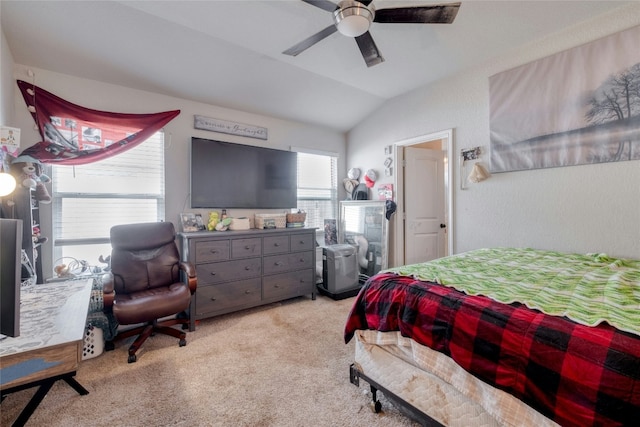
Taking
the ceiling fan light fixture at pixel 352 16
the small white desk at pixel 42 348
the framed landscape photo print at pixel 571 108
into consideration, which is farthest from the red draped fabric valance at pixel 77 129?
the framed landscape photo print at pixel 571 108

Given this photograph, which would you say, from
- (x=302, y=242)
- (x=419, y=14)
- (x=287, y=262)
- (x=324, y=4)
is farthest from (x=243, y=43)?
(x=287, y=262)

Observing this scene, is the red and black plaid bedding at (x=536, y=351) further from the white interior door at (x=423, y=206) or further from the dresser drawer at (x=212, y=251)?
the white interior door at (x=423, y=206)

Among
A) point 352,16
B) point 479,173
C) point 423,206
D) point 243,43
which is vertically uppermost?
point 243,43

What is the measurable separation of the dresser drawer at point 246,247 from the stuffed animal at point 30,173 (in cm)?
161

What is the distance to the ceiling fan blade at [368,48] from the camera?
6.80 ft

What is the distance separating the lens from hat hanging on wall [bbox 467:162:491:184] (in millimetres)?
2977

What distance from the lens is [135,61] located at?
257 cm

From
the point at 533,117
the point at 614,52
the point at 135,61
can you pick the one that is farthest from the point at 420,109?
the point at 135,61

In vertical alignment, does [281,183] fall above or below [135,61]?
below

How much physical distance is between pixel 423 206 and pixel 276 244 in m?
2.23

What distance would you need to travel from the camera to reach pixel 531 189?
2676 millimetres

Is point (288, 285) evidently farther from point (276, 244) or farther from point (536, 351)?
point (536, 351)

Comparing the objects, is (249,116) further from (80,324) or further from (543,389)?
(543,389)

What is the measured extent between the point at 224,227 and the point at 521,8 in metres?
3.53
